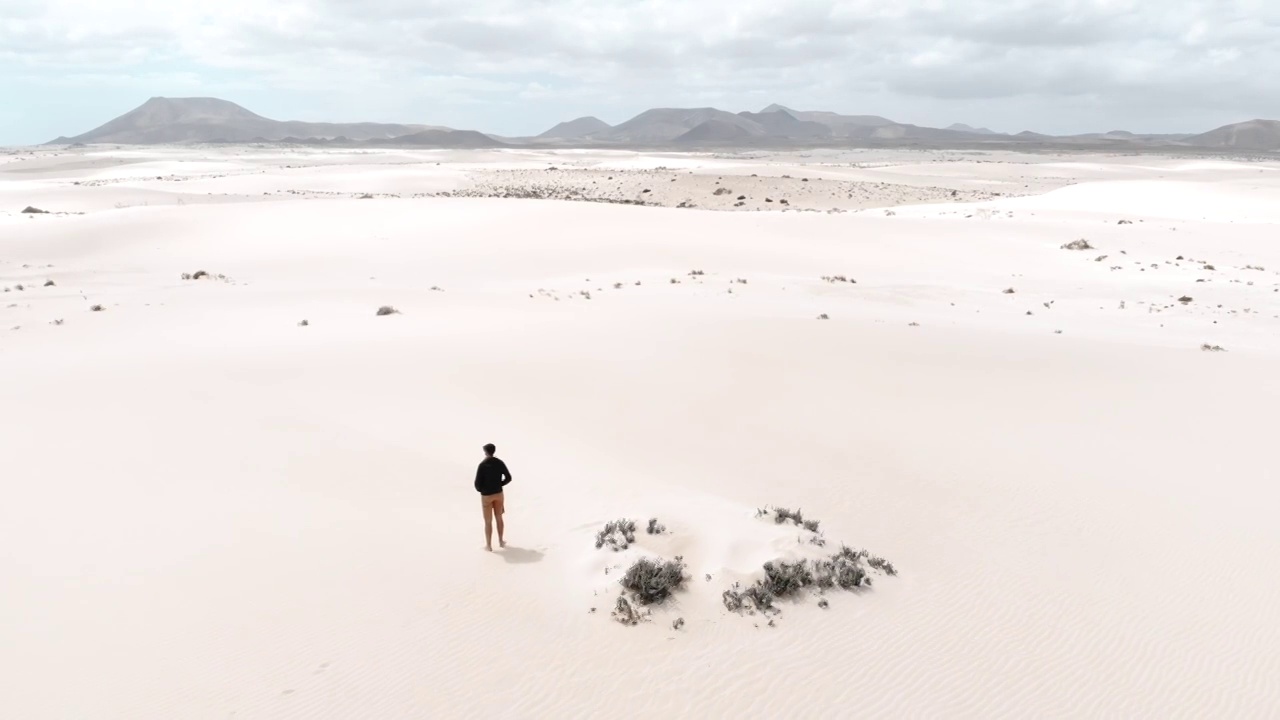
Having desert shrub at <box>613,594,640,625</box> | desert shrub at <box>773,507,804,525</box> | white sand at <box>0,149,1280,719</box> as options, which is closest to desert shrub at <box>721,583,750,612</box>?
white sand at <box>0,149,1280,719</box>

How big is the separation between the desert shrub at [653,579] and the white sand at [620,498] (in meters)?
0.19

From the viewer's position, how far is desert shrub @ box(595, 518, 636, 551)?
22.8 feet

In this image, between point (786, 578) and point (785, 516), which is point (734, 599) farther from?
point (785, 516)

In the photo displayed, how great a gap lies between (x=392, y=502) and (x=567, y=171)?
63.2m

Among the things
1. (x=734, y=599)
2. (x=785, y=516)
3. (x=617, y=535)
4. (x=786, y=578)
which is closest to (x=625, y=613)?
(x=734, y=599)

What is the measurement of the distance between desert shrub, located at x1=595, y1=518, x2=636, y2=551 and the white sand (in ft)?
0.42

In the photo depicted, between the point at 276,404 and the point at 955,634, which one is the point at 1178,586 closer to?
the point at 955,634

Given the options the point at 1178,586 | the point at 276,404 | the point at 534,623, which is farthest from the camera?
the point at 276,404

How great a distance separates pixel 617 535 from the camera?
712 cm

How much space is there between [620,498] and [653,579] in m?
2.03

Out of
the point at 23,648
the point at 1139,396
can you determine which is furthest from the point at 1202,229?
the point at 23,648

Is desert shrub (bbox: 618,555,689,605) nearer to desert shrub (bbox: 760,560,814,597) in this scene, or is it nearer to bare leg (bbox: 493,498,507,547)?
desert shrub (bbox: 760,560,814,597)

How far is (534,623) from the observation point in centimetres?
598

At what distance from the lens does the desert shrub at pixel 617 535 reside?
694 centimetres
